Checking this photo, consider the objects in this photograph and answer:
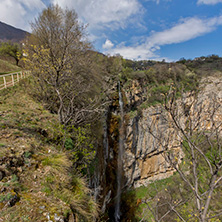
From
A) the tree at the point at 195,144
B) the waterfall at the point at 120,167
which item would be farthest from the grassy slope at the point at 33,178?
the waterfall at the point at 120,167

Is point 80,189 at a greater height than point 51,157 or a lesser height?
lesser

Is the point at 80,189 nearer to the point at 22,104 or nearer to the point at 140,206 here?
the point at 22,104

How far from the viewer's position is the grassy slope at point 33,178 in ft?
7.63

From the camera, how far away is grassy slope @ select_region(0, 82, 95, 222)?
233cm

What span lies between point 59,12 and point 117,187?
18739 millimetres

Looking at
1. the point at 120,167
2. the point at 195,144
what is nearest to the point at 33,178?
the point at 195,144

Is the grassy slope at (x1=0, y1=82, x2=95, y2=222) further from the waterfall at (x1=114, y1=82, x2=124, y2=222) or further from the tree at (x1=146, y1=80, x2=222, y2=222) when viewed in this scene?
the waterfall at (x1=114, y1=82, x2=124, y2=222)

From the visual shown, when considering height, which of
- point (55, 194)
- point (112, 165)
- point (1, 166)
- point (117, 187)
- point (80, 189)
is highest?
point (1, 166)

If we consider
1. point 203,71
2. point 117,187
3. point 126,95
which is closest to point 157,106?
point 126,95

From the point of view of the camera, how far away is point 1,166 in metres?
2.85

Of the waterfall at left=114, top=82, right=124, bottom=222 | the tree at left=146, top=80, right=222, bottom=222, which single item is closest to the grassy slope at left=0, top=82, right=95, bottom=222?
the tree at left=146, top=80, right=222, bottom=222

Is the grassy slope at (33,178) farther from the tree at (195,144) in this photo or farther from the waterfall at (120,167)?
the waterfall at (120,167)

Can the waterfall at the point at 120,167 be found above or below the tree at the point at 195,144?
below

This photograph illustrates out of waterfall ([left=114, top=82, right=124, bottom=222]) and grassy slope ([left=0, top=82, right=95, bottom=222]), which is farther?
waterfall ([left=114, top=82, right=124, bottom=222])
